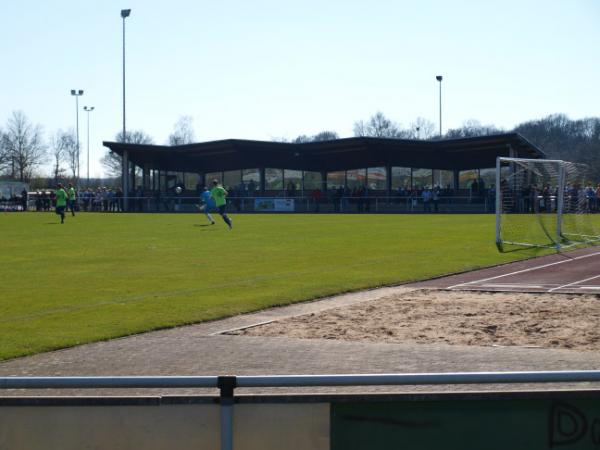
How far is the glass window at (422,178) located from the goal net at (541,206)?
26.9 m

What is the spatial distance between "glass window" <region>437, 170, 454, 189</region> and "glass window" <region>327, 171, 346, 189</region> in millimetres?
6884

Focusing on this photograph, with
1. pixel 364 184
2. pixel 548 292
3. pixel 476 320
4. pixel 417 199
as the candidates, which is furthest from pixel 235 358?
pixel 364 184

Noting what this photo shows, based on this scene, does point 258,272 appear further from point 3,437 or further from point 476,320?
point 3,437

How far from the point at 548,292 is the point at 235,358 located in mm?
6898

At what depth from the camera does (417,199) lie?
56.2 m

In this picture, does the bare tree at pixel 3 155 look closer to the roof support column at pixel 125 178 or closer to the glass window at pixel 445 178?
the roof support column at pixel 125 178

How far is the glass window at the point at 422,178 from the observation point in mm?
60594

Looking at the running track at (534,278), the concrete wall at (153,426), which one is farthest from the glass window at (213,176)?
the concrete wall at (153,426)

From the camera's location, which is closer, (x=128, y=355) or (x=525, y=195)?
(x=128, y=355)

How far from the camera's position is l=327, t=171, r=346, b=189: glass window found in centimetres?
6350

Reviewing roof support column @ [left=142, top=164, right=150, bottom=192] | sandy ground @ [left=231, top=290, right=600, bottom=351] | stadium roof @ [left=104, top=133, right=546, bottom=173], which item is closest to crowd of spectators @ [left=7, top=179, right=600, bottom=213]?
roof support column @ [left=142, top=164, right=150, bottom=192]

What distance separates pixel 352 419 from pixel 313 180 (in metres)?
60.1

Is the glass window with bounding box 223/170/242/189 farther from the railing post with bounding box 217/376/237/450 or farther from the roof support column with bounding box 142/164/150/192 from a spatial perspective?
the railing post with bounding box 217/376/237/450

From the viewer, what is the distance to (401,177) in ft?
200
